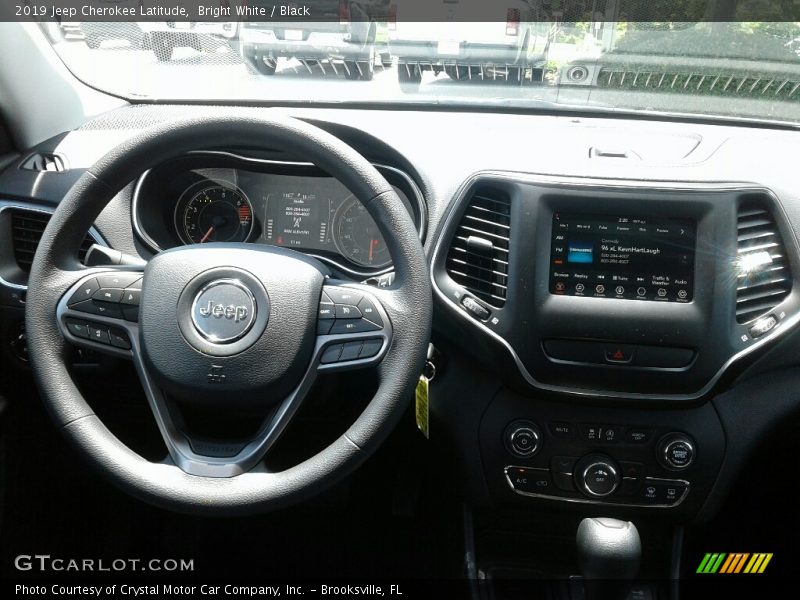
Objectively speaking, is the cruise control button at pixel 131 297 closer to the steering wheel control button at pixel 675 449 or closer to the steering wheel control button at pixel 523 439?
the steering wheel control button at pixel 523 439

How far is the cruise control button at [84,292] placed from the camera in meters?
1.51

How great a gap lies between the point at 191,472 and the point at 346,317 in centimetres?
38

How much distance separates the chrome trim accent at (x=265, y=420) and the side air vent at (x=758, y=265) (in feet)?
2.58

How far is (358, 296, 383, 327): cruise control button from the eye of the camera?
1.43 m

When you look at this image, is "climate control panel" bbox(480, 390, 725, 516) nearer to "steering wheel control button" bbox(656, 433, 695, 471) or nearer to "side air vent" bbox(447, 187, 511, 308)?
"steering wheel control button" bbox(656, 433, 695, 471)

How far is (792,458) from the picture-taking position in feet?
6.61

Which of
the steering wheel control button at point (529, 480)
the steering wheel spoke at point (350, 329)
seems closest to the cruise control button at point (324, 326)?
the steering wheel spoke at point (350, 329)

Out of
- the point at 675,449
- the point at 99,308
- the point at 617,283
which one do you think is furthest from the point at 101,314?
the point at 675,449

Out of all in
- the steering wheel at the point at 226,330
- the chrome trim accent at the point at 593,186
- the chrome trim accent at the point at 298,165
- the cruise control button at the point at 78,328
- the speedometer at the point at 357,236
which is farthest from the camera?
the speedometer at the point at 357,236

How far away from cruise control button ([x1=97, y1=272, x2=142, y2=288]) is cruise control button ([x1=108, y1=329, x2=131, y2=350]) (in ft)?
0.29

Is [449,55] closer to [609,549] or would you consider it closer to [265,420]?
[265,420]

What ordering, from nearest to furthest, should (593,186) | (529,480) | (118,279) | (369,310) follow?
(369,310) → (118,279) → (593,186) → (529,480)

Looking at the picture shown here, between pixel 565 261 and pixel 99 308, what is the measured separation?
0.95 m

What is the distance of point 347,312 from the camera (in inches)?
57.2
